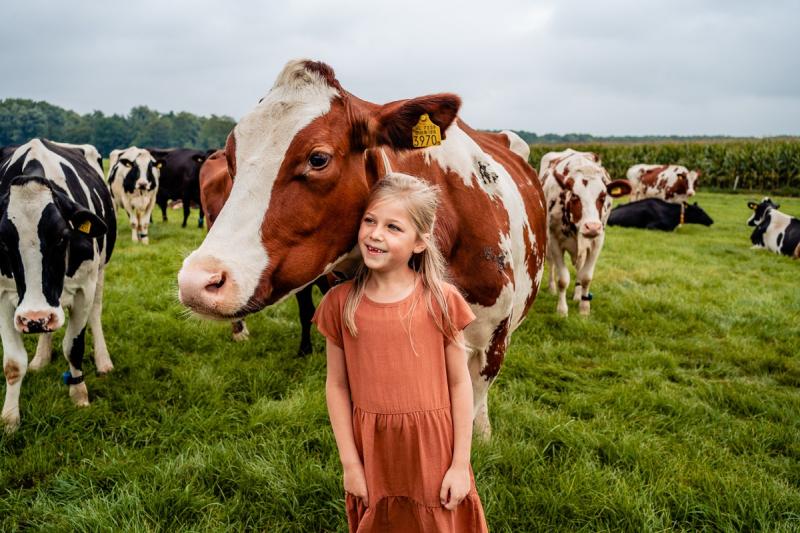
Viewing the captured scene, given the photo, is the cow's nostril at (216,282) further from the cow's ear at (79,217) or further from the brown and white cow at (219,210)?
the brown and white cow at (219,210)

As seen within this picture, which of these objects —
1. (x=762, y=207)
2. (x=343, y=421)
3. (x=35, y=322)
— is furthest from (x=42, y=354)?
(x=762, y=207)

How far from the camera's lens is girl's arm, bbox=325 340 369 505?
1.68 meters

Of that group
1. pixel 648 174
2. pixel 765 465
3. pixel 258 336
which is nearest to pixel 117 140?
pixel 648 174

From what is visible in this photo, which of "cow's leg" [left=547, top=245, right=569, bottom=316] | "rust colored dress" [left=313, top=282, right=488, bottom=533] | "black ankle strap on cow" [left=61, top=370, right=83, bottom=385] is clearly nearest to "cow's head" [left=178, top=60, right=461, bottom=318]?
"rust colored dress" [left=313, top=282, right=488, bottom=533]

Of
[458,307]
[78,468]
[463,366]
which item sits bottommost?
[78,468]

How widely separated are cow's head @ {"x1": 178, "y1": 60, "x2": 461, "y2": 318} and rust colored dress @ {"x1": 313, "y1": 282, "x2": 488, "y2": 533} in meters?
0.24

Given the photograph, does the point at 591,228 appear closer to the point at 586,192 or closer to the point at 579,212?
the point at 579,212

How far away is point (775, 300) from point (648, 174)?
658 inches

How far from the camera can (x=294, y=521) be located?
2.50 m

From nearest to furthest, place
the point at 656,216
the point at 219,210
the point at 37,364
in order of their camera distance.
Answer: the point at 37,364 < the point at 219,210 < the point at 656,216

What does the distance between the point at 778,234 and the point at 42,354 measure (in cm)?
1394

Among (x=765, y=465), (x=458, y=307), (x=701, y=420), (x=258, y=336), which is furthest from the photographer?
(x=258, y=336)

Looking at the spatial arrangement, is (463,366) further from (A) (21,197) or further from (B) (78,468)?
(A) (21,197)

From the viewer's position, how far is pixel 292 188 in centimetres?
160
